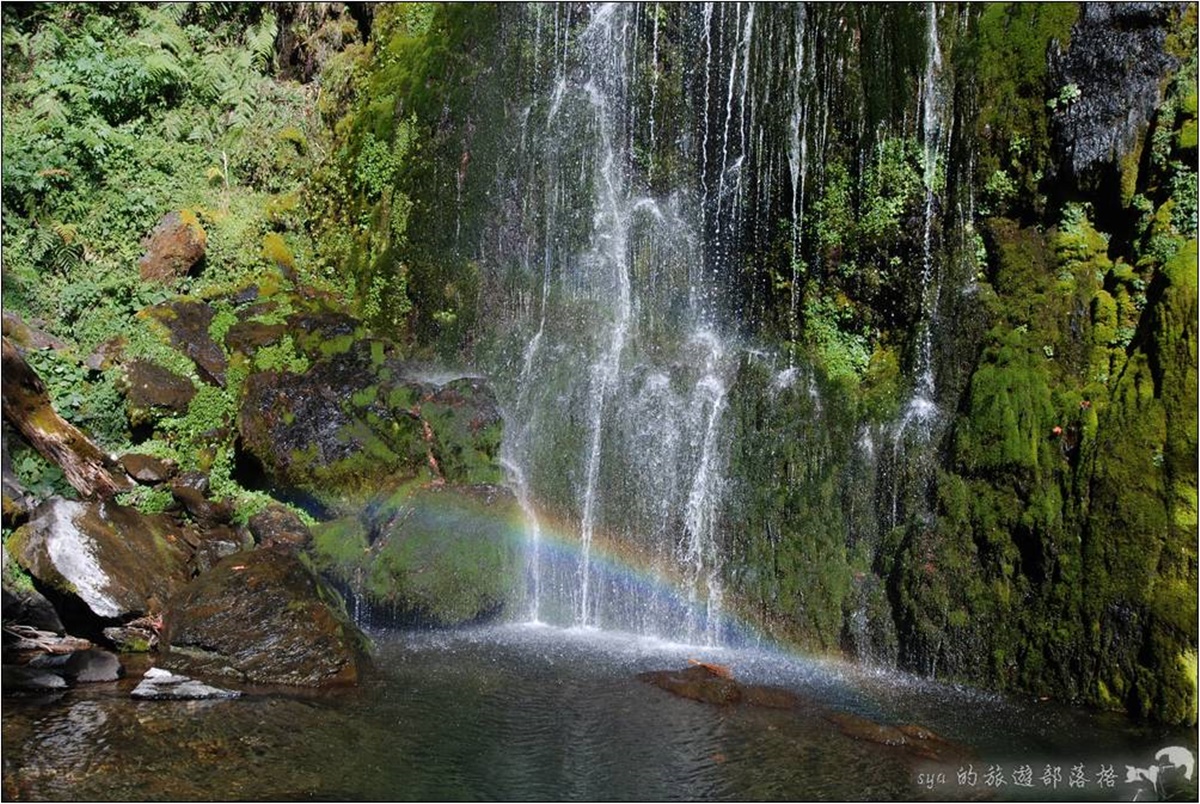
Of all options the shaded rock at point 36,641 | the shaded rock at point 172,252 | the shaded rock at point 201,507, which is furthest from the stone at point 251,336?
the shaded rock at point 36,641

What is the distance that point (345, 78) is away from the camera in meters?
16.3

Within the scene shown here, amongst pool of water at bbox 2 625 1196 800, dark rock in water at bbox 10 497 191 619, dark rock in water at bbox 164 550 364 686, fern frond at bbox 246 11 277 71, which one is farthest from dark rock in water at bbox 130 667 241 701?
fern frond at bbox 246 11 277 71

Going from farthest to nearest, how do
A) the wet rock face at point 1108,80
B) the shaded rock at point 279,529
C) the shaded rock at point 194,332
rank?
1. the shaded rock at point 194,332
2. the shaded rock at point 279,529
3. the wet rock face at point 1108,80

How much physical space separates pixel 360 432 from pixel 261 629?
A: 352 centimetres

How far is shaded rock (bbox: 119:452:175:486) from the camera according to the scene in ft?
37.6

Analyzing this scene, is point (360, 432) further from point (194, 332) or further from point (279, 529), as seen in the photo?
point (194, 332)

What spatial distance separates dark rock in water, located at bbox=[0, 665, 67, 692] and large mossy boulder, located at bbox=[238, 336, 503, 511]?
3.80m

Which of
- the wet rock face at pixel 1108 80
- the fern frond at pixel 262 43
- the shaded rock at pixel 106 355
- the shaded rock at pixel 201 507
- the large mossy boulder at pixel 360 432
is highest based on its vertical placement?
the fern frond at pixel 262 43

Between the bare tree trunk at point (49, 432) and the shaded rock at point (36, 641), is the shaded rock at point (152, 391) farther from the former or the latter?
the shaded rock at point (36, 641)

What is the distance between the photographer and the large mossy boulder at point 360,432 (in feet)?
38.4

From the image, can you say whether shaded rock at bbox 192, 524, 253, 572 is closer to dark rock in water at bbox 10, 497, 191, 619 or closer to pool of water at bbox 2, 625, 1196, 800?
dark rock in water at bbox 10, 497, 191, 619

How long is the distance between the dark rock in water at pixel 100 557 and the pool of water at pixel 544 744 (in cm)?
125

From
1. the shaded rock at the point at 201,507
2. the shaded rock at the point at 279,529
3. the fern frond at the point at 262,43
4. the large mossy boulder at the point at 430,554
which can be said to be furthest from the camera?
the fern frond at the point at 262,43

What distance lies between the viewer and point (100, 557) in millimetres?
9531
